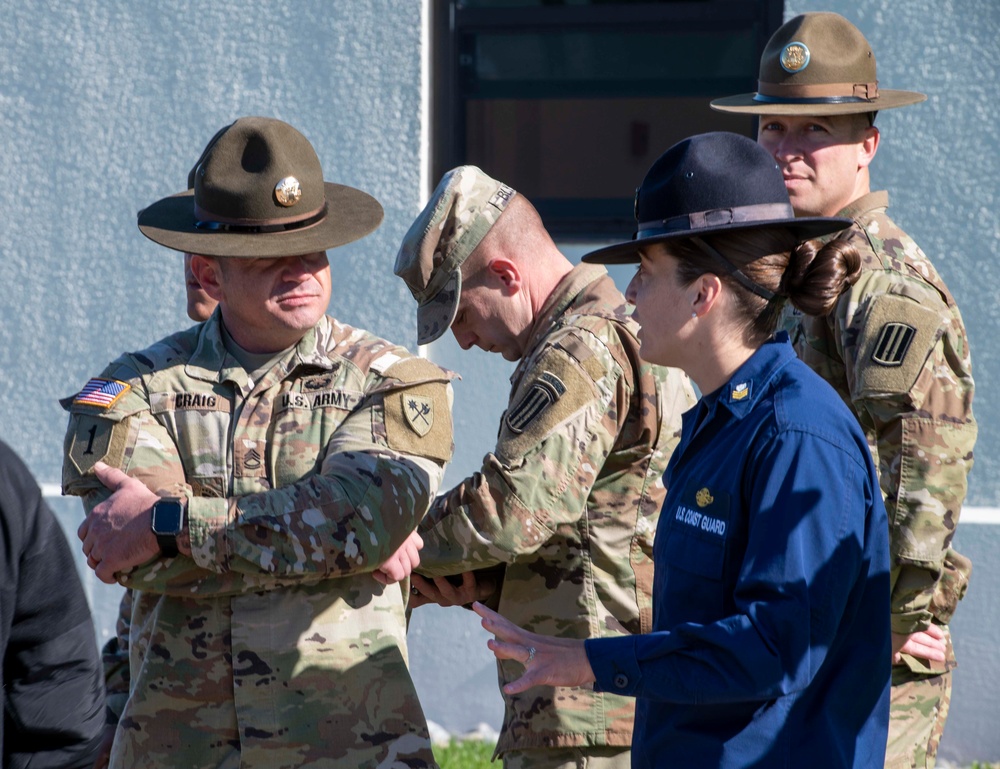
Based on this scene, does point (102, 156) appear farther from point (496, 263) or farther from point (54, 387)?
point (496, 263)

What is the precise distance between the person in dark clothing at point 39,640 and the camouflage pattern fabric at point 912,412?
69.1 inches

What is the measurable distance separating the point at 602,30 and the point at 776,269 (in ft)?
11.3

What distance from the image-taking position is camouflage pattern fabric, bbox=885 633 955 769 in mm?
2990

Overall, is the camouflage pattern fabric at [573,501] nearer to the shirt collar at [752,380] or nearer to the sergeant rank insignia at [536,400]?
the sergeant rank insignia at [536,400]

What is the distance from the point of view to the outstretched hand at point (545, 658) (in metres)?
1.96

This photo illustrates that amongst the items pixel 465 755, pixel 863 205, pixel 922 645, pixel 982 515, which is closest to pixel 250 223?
pixel 863 205

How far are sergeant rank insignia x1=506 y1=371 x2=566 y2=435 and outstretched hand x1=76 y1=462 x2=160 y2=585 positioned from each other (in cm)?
77

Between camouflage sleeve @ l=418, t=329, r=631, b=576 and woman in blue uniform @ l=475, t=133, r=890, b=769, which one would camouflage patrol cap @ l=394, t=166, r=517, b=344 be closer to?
camouflage sleeve @ l=418, t=329, r=631, b=576

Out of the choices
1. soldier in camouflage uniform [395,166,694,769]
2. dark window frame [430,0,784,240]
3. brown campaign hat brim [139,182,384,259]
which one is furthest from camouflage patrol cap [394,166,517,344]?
dark window frame [430,0,784,240]

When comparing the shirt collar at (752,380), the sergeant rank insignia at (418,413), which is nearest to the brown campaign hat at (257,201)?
the sergeant rank insignia at (418,413)

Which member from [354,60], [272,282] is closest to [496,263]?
[272,282]

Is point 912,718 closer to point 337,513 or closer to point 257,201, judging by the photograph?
point 337,513

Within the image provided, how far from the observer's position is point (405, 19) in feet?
16.8

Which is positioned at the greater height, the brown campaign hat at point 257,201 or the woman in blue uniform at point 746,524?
the brown campaign hat at point 257,201
